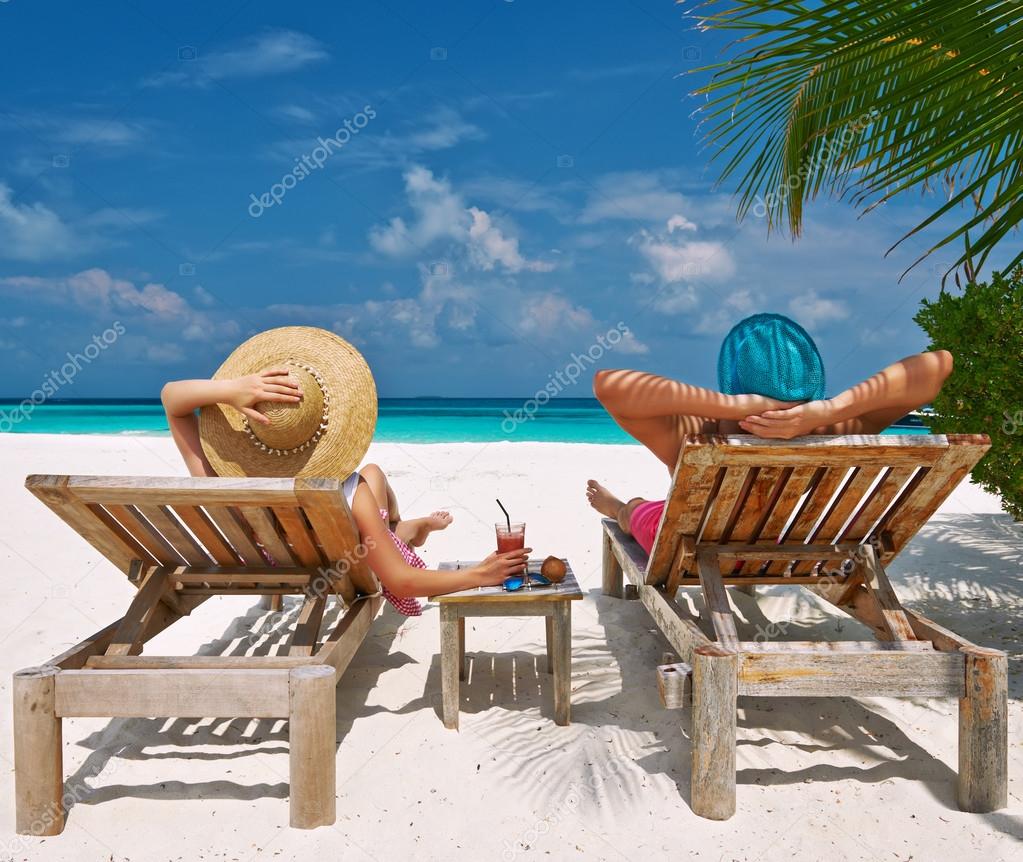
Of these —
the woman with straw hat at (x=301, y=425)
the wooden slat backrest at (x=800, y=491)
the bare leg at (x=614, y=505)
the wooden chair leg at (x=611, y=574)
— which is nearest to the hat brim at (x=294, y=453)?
the woman with straw hat at (x=301, y=425)

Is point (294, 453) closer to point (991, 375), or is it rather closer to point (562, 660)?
point (562, 660)

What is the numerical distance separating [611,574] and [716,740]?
7.03 ft

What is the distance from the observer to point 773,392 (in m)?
2.63

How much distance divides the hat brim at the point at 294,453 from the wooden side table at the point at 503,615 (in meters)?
0.68

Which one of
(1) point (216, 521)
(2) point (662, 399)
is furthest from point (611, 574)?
(1) point (216, 521)

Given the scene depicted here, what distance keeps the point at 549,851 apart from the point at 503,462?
800 centimetres

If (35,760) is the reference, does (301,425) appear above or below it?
above

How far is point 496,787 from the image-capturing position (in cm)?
256

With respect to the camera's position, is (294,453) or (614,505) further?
(614,505)

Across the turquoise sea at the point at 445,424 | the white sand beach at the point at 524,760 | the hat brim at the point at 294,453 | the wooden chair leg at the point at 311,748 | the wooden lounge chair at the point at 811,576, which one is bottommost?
the white sand beach at the point at 524,760

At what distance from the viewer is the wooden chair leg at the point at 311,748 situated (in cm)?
229

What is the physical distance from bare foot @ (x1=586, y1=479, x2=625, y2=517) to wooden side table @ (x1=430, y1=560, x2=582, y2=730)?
122cm

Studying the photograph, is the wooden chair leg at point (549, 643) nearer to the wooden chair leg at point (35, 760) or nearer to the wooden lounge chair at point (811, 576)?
the wooden lounge chair at point (811, 576)

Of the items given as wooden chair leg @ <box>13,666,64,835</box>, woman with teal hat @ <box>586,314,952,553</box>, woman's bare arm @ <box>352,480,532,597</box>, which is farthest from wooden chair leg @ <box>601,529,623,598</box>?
wooden chair leg @ <box>13,666,64,835</box>
